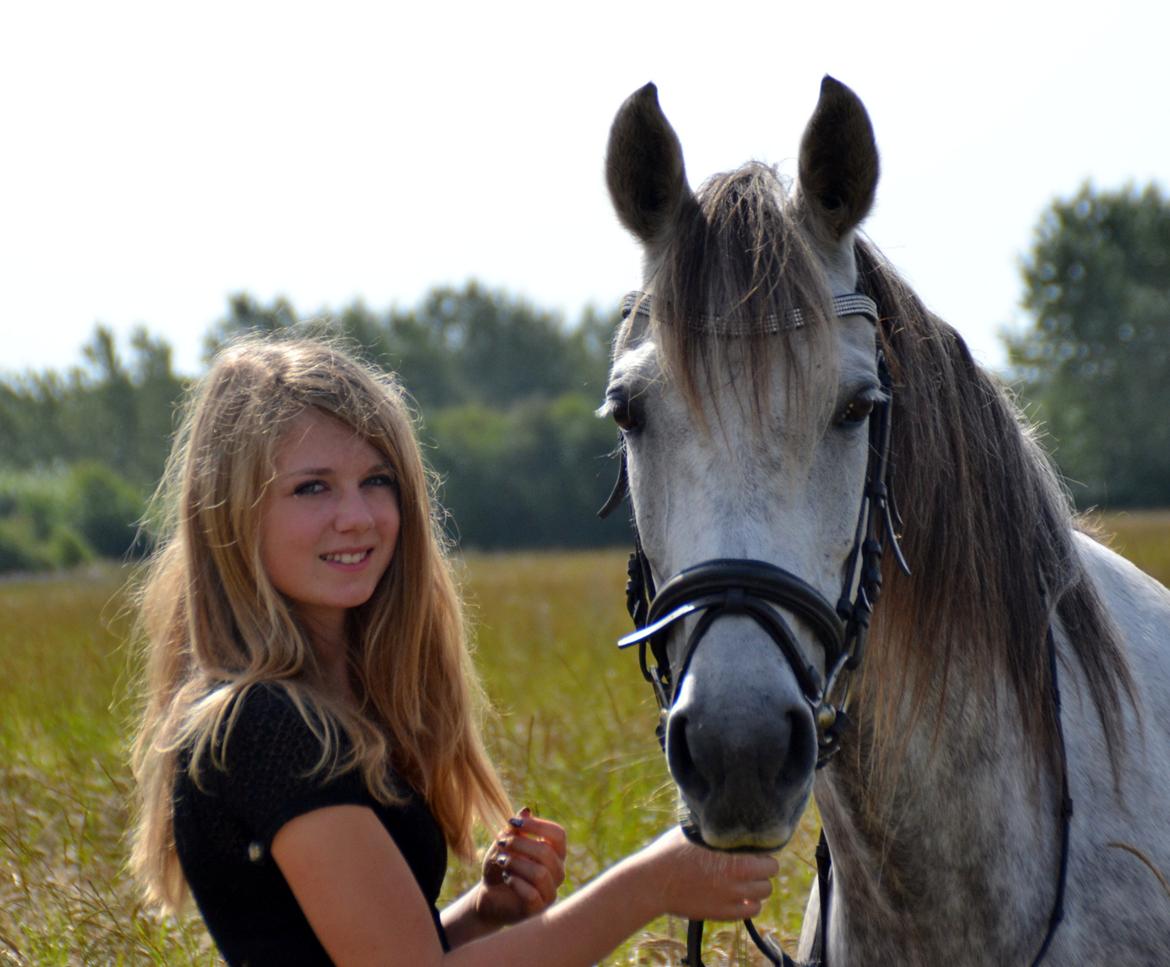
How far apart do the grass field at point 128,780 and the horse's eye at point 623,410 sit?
1389mm

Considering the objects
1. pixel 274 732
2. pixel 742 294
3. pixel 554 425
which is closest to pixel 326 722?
pixel 274 732

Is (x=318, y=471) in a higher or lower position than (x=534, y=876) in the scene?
higher

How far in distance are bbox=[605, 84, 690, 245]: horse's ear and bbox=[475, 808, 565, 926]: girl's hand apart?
116 centimetres

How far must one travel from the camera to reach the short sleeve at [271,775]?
1.85m

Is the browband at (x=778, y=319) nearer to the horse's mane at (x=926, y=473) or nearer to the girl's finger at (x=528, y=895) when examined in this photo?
the horse's mane at (x=926, y=473)

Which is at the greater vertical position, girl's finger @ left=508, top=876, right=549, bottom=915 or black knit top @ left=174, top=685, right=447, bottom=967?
black knit top @ left=174, top=685, right=447, bottom=967

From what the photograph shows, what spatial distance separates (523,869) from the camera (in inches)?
90.0

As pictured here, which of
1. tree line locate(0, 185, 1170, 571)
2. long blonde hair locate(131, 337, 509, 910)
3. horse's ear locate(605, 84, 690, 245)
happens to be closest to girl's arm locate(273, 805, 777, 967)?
long blonde hair locate(131, 337, 509, 910)

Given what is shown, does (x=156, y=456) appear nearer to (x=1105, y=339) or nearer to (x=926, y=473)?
(x=1105, y=339)

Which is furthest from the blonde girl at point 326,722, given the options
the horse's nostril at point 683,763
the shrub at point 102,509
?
the shrub at point 102,509

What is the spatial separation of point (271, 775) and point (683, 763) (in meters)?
0.68

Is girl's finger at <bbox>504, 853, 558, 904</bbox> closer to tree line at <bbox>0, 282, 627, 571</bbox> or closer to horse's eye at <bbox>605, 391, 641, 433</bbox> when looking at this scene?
horse's eye at <bbox>605, 391, 641, 433</bbox>

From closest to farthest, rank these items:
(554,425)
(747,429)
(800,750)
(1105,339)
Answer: (800,750)
(747,429)
(1105,339)
(554,425)

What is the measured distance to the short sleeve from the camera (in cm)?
185
